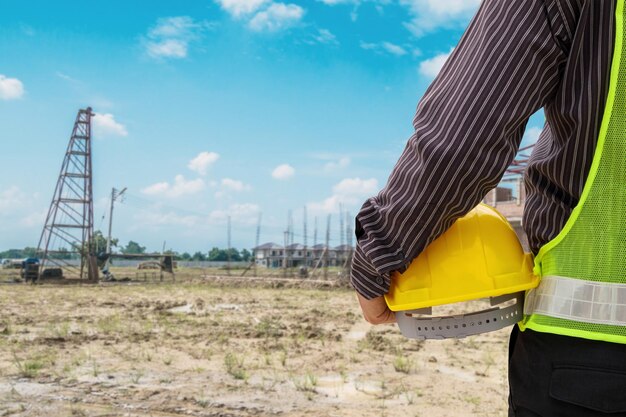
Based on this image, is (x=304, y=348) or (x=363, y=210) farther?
(x=304, y=348)

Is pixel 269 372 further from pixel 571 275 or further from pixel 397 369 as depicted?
pixel 571 275

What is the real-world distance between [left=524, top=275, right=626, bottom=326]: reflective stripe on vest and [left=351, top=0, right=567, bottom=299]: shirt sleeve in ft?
0.61

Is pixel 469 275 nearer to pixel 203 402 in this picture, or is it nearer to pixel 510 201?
pixel 203 402

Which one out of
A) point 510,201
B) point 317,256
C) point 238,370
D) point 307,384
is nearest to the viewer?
point 307,384

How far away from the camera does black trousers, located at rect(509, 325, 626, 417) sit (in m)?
0.80

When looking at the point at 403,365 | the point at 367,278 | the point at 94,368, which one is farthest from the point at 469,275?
the point at 94,368

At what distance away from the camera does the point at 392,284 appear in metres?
1.00

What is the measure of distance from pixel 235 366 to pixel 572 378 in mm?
4701

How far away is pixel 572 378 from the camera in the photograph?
2.67ft

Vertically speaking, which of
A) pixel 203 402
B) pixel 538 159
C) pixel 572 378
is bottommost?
pixel 203 402

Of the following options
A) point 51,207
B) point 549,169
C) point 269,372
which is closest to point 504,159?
point 549,169

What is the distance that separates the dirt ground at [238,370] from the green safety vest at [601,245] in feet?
10.6

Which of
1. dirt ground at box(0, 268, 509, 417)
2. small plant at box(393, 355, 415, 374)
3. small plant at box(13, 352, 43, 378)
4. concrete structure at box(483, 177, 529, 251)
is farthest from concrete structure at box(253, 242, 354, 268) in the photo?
small plant at box(13, 352, 43, 378)

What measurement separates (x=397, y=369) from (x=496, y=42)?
4674mm
